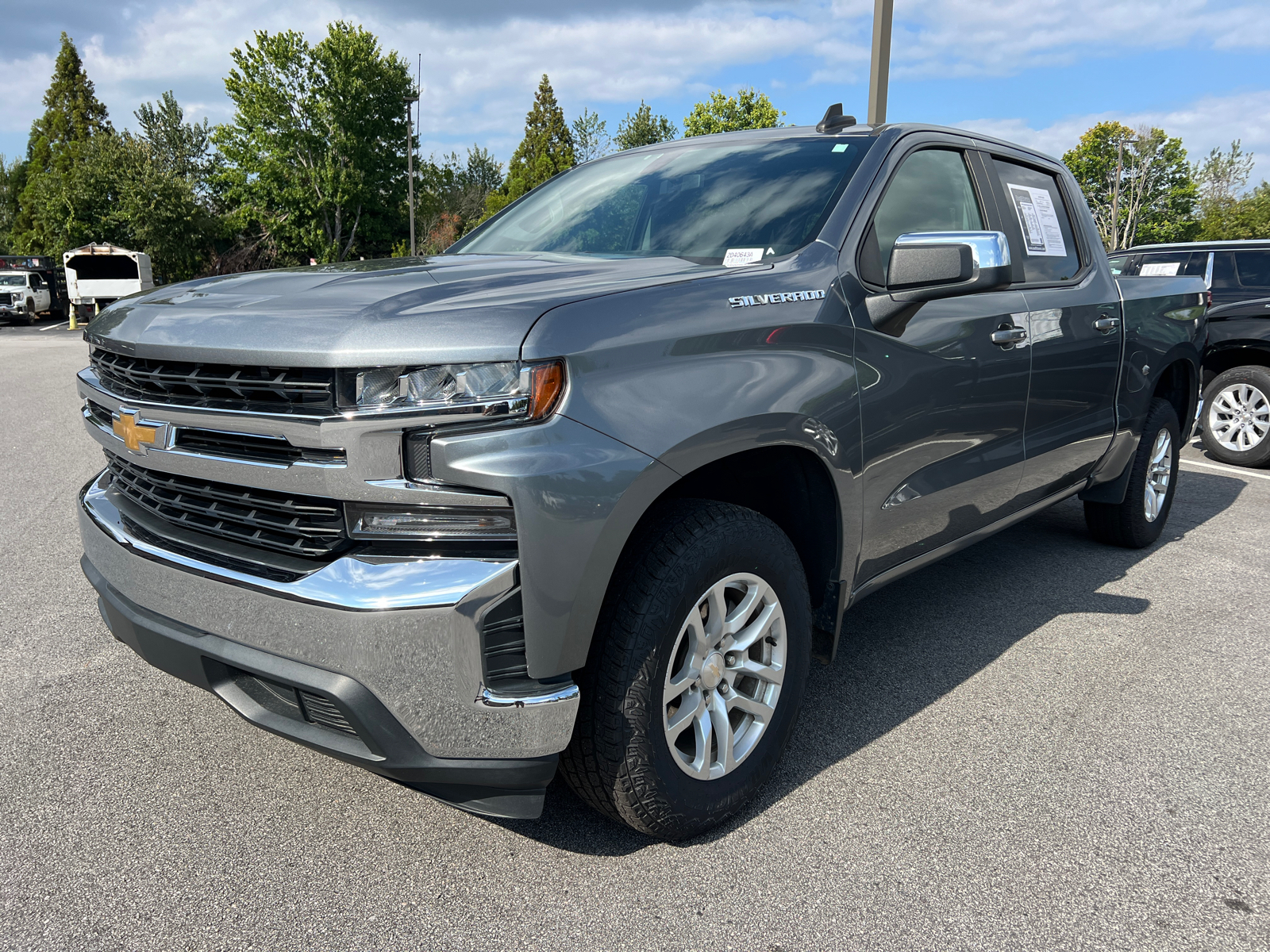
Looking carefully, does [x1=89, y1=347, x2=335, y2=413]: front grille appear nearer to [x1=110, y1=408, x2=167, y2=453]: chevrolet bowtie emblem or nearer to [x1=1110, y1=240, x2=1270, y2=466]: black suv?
[x1=110, y1=408, x2=167, y2=453]: chevrolet bowtie emblem

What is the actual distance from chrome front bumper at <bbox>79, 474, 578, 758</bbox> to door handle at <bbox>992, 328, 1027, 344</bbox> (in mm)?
2046

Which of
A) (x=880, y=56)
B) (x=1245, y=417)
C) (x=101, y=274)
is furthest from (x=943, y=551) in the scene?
(x=101, y=274)

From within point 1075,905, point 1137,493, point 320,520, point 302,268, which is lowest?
point 1075,905

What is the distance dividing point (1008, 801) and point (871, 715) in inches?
22.2

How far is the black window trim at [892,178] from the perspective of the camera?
2715mm

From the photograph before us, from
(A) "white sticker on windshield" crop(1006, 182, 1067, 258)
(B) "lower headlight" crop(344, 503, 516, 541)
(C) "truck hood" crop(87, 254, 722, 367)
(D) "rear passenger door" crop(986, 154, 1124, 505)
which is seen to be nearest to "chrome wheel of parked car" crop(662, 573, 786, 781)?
(B) "lower headlight" crop(344, 503, 516, 541)

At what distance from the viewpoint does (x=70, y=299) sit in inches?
1201

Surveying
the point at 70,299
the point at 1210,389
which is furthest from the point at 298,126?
the point at 1210,389

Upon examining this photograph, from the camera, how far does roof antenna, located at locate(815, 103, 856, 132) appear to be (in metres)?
3.28

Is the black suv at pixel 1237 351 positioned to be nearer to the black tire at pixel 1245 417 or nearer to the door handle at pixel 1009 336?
the black tire at pixel 1245 417

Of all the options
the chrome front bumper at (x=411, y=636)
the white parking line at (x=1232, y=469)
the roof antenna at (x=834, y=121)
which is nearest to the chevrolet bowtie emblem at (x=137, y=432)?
the chrome front bumper at (x=411, y=636)

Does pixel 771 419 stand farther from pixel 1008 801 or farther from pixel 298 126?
pixel 298 126

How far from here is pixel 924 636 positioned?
3744mm

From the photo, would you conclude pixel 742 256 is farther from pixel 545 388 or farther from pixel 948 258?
pixel 545 388
